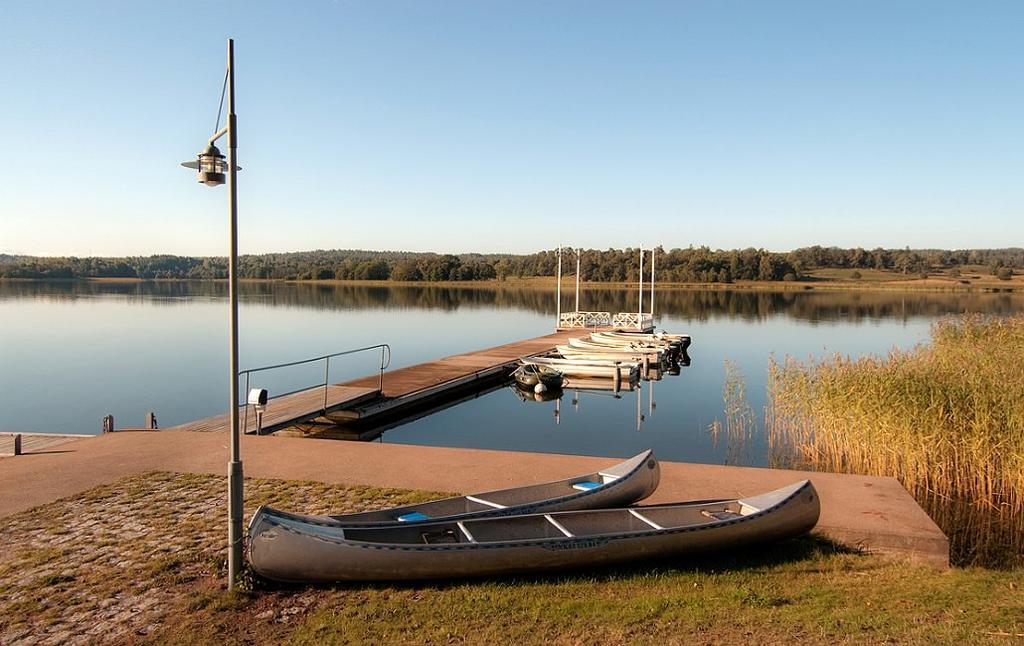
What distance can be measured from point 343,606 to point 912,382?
30.1ft

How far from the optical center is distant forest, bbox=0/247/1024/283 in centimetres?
10412

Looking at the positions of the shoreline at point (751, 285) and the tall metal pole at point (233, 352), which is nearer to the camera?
the tall metal pole at point (233, 352)

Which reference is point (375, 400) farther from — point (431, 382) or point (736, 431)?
point (736, 431)

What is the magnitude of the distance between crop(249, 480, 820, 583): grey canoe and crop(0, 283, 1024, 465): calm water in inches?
314

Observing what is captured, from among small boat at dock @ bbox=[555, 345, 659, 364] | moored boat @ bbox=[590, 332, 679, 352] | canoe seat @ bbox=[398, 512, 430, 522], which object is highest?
canoe seat @ bbox=[398, 512, 430, 522]

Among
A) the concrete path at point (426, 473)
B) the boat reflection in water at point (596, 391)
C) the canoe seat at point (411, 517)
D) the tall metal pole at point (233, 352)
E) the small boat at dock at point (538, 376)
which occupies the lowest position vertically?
the boat reflection in water at point (596, 391)

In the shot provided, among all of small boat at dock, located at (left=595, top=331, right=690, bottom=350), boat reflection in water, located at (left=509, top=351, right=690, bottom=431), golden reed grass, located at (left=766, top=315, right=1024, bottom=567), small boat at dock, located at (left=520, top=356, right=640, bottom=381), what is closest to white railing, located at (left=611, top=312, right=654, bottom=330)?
small boat at dock, located at (left=595, top=331, right=690, bottom=350)

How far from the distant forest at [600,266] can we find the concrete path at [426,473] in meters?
91.7

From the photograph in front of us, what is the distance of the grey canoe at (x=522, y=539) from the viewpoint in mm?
5039

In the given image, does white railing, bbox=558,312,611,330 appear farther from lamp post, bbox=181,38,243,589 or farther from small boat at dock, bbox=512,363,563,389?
lamp post, bbox=181,38,243,589

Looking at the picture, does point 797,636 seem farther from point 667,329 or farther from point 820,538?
point 667,329

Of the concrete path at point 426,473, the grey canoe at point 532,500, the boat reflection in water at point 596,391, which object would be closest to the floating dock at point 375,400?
the boat reflection in water at point 596,391

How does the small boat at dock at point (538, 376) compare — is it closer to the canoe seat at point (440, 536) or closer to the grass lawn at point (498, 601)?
the grass lawn at point (498, 601)

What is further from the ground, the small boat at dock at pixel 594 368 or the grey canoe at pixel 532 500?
the grey canoe at pixel 532 500
